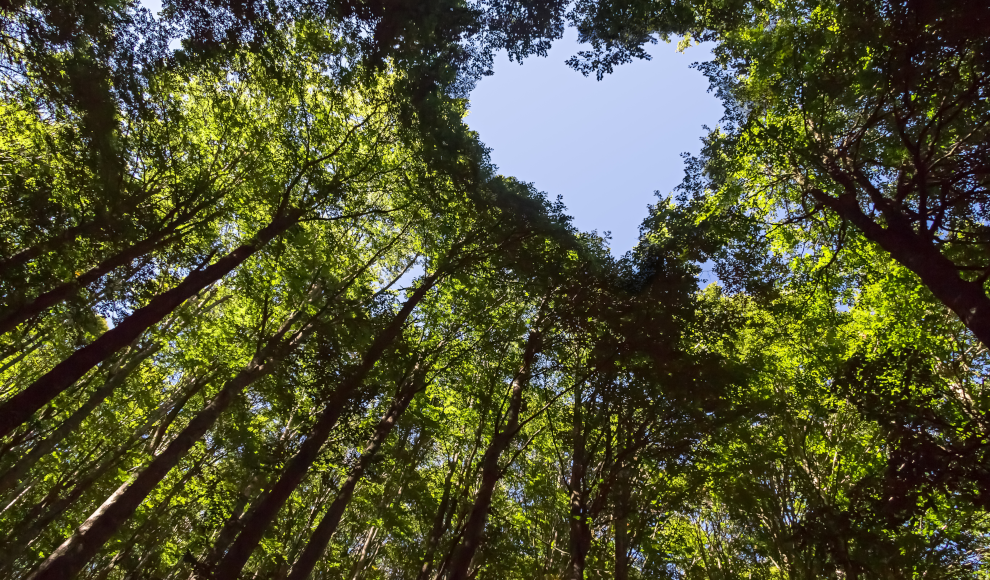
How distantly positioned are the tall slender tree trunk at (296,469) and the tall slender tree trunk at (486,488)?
120 inches

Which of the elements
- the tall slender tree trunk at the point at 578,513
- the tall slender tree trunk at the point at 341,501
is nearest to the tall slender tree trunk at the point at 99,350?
the tall slender tree trunk at the point at 341,501

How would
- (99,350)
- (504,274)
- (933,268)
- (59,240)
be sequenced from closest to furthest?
(933,268), (99,350), (59,240), (504,274)

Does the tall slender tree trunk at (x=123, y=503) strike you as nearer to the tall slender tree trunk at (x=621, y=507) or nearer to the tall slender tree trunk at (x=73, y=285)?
the tall slender tree trunk at (x=73, y=285)

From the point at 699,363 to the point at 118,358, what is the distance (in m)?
16.7

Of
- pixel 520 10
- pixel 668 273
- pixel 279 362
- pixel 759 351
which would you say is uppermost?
pixel 520 10

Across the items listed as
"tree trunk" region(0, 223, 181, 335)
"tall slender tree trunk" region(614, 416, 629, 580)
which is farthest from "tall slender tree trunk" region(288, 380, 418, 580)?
"tree trunk" region(0, 223, 181, 335)

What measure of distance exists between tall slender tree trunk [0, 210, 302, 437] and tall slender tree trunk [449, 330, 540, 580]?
6.55 metres

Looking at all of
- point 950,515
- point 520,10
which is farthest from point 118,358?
point 950,515

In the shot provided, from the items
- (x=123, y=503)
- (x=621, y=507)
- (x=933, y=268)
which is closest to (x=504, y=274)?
(x=621, y=507)

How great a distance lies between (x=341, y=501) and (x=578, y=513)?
5072mm

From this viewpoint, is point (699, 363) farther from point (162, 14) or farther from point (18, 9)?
point (18, 9)

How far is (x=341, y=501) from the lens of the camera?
364 inches

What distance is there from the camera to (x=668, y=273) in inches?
375

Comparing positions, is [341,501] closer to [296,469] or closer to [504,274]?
[296,469]
